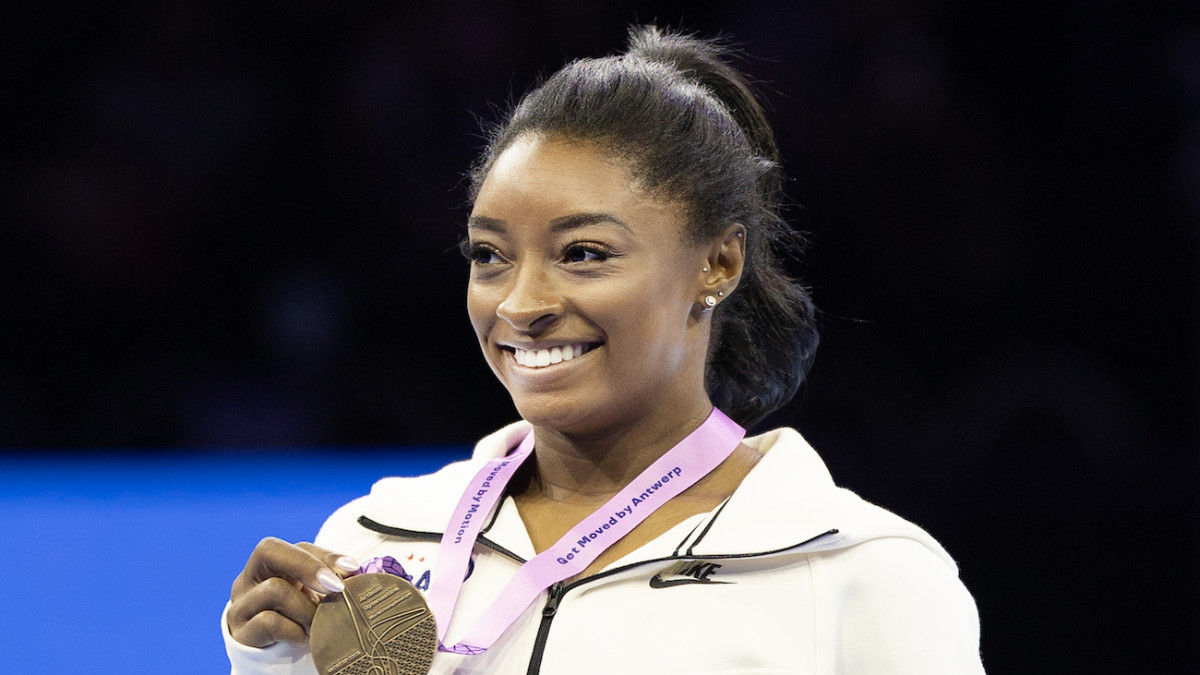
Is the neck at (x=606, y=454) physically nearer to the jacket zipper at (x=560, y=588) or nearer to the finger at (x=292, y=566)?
the jacket zipper at (x=560, y=588)

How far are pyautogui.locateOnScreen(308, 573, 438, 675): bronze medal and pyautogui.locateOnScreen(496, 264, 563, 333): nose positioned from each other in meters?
0.37

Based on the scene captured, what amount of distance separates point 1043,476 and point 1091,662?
728 millimetres

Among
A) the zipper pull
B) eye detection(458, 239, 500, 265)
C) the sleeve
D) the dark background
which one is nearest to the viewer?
the sleeve

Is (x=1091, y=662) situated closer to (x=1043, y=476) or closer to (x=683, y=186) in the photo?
(x=1043, y=476)

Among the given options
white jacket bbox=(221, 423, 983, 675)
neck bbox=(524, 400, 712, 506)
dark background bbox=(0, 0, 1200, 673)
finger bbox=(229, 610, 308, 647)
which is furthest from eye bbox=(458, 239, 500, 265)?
dark background bbox=(0, 0, 1200, 673)

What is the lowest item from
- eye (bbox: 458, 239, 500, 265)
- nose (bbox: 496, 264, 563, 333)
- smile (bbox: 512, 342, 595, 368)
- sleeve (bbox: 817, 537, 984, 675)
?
sleeve (bbox: 817, 537, 984, 675)

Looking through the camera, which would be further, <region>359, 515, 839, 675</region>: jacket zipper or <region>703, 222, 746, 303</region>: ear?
<region>703, 222, 746, 303</region>: ear

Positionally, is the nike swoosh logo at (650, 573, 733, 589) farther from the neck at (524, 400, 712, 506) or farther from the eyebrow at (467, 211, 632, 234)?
the eyebrow at (467, 211, 632, 234)

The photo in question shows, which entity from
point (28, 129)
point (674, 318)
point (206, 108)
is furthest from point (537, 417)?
point (28, 129)

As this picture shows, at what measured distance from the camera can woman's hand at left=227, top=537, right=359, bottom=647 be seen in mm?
1555

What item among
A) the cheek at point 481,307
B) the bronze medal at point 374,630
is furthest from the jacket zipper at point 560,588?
the cheek at point 481,307

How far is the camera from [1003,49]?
3967 mm

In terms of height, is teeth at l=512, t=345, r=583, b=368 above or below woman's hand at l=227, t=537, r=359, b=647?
above

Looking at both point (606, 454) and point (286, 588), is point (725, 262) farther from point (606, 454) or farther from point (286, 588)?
point (286, 588)
